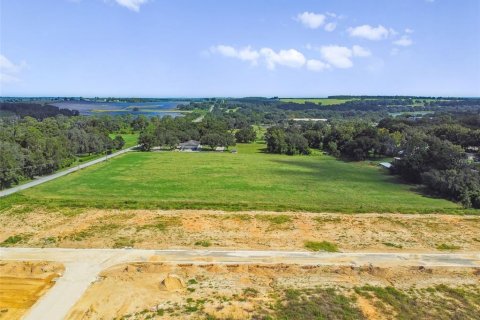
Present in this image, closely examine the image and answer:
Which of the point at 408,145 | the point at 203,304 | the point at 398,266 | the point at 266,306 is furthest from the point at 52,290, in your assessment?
the point at 408,145

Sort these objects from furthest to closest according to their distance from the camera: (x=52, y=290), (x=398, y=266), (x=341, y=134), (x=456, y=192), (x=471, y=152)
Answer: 1. (x=341, y=134)
2. (x=471, y=152)
3. (x=456, y=192)
4. (x=398, y=266)
5. (x=52, y=290)

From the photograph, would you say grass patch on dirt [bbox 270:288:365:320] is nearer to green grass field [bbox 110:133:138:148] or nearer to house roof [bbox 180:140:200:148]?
house roof [bbox 180:140:200:148]

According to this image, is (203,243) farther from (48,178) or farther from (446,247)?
(48,178)

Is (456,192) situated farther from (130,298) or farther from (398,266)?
(130,298)

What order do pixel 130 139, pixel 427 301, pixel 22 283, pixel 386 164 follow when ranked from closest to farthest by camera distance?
pixel 427 301, pixel 22 283, pixel 386 164, pixel 130 139

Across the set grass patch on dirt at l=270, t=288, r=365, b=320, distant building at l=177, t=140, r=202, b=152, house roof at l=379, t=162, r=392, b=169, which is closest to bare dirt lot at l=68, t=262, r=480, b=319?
grass patch on dirt at l=270, t=288, r=365, b=320

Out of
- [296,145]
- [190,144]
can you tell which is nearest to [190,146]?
[190,144]
